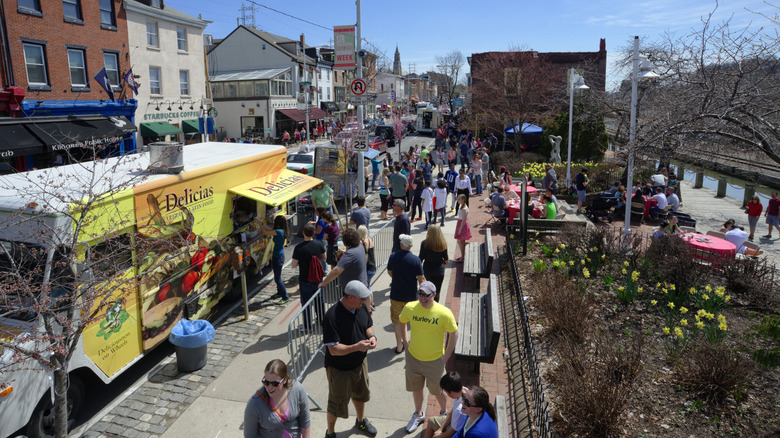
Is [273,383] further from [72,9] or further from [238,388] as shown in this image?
[72,9]

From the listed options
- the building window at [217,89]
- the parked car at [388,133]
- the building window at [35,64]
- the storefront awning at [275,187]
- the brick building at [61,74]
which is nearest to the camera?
the storefront awning at [275,187]

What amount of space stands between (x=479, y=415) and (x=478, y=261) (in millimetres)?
6349

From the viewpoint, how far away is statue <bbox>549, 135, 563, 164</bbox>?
27200 mm

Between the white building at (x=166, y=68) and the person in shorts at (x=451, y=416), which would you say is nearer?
the person in shorts at (x=451, y=416)

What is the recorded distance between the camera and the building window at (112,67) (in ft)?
76.1

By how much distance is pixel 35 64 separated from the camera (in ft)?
63.9

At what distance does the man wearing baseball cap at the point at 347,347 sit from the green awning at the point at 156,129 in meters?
25.9

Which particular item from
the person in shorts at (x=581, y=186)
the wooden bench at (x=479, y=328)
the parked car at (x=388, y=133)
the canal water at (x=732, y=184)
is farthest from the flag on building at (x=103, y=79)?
the canal water at (x=732, y=184)

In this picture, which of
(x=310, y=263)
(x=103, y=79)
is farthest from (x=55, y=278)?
(x=103, y=79)

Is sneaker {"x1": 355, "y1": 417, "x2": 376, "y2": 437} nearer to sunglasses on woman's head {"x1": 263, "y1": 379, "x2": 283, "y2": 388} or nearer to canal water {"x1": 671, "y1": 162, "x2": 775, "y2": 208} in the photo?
sunglasses on woman's head {"x1": 263, "y1": 379, "x2": 283, "y2": 388}

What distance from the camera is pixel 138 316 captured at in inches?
262

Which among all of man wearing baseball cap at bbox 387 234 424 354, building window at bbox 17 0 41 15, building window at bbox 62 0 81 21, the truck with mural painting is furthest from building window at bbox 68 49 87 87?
man wearing baseball cap at bbox 387 234 424 354

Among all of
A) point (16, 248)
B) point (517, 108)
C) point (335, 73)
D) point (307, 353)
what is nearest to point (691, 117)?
point (307, 353)

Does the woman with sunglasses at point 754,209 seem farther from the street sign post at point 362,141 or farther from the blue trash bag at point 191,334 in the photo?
the blue trash bag at point 191,334
